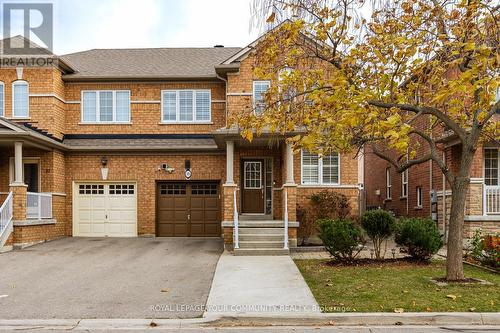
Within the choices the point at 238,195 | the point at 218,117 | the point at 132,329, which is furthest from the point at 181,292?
the point at 218,117

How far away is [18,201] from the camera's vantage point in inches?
612

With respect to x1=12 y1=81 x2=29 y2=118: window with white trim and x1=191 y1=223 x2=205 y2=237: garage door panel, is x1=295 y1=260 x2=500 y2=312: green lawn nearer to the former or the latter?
x1=191 y1=223 x2=205 y2=237: garage door panel

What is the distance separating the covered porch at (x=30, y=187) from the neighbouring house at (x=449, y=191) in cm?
1165

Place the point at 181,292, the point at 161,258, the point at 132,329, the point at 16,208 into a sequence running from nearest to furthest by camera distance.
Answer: the point at 132,329 < the point at 181,292 < the point at 161,258 < the point at 16,208

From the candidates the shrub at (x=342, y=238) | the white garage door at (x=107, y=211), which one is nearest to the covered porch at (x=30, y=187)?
the white garage door at (x=107, y=211)

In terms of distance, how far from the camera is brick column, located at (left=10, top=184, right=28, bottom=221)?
611 inches

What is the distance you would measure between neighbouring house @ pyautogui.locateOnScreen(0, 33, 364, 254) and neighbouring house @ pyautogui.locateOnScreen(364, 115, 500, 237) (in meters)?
3.03

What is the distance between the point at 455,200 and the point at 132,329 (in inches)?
258

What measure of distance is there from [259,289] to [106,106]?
1241cm

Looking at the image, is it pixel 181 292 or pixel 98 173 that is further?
pixel 98 173

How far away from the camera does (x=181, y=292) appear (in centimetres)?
925

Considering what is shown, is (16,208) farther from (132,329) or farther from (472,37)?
(472,37)

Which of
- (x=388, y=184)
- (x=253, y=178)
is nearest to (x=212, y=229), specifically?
(x=253, y=178)

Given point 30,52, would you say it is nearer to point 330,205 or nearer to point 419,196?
point 330,205
